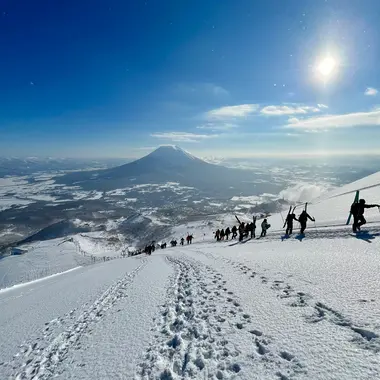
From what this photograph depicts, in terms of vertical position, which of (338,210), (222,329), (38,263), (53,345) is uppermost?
(222,329)

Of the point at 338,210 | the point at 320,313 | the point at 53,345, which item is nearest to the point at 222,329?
the point at 320,313

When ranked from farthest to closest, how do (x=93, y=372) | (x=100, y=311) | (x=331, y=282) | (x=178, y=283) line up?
(x=178, y=283) → (x=100, y=311) → (x=331, y=282) → (x=93, y=372)

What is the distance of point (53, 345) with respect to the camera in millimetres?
5391

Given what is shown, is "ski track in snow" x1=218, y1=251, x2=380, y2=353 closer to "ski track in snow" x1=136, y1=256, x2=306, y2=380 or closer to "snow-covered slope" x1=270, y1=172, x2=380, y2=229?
"ski track in snow" x1=136, y1=256, x2=306, y2=380

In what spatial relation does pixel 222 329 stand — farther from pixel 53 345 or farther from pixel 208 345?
pixel 53 345

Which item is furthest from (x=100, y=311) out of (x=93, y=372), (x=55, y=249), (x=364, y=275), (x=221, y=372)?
(x=55, y=249)

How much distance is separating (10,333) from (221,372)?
641 cm

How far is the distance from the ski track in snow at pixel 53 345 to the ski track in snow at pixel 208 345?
1.91 m

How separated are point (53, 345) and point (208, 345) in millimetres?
3645

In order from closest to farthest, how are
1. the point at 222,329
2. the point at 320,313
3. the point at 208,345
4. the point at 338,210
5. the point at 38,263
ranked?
the point at 208,345 → the point at 320,313 → the point at 222,329 → the point at 338,210 → the point at 38,263

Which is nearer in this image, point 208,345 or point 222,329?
point 208,345

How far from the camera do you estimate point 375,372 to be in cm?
285

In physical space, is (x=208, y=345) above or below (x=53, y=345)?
above

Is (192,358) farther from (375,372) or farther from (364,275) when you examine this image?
(364,275)
